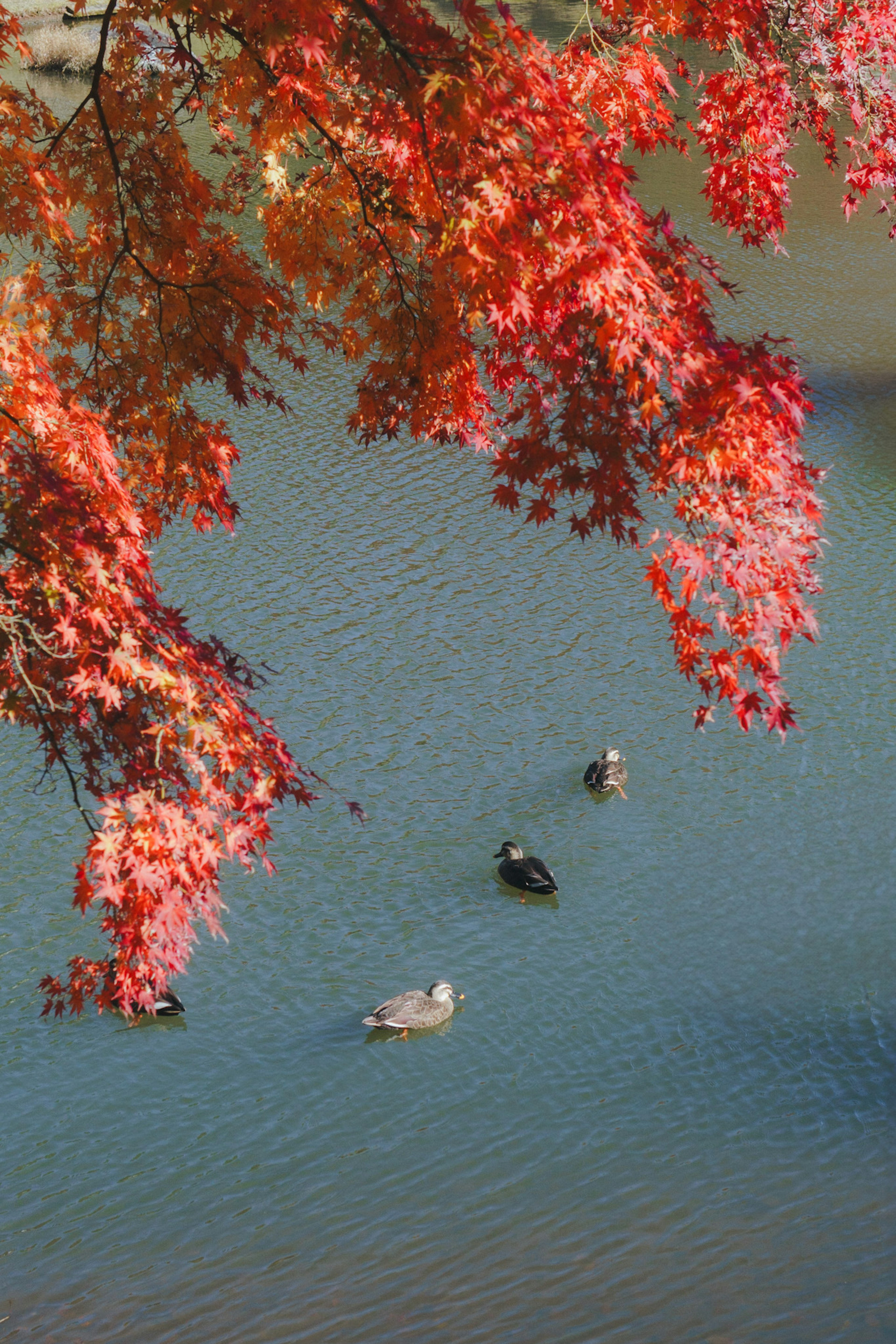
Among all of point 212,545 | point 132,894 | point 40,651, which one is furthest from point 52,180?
point 212,545

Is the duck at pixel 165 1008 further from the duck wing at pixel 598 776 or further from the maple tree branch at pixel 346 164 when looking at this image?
the maple tree branch at pixel 346 164

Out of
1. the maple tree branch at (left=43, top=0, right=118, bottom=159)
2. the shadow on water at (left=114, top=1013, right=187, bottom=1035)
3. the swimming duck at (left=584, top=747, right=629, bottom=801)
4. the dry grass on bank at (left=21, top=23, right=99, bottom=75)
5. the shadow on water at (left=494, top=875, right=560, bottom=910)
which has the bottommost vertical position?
the shadow on water at (left=114, top=1013, right=187, bottom=1035)

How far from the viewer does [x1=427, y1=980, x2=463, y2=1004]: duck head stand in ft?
22.1

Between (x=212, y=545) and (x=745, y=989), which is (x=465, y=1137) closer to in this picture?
(x=745, y=989)

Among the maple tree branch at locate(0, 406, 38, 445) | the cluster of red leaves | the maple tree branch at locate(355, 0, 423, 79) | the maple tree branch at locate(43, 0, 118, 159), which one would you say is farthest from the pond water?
the maple tree branch at locate(355, 0, 423, 79)

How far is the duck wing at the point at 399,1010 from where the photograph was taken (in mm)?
6586

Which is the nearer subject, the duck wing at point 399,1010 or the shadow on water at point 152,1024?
the duck wing at point 399,1010

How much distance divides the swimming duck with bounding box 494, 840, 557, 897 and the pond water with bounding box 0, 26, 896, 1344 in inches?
4.5

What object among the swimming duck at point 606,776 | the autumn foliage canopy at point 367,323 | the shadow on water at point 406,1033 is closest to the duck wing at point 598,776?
the swimming duck at point 606,776

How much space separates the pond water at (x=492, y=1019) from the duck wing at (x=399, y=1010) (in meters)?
0.19

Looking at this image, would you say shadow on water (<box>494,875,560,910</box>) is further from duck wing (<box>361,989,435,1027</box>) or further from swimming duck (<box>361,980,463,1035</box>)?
duck wing (<box>361,989,435,1027</box>)

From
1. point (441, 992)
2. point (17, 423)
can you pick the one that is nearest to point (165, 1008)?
point (441, 992)

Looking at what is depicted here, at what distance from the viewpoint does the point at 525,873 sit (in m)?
7.61

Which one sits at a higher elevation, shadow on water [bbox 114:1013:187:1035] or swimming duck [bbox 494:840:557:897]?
swimming duck [bbox 494:840:557:897]
